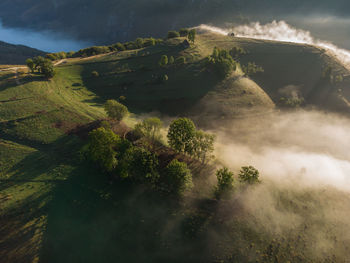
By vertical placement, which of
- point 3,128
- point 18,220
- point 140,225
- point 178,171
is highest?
point 3,128

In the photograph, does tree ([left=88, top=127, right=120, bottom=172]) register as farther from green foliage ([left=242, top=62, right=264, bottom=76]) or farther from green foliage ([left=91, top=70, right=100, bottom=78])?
green foliage ([left=242, top=62, right=264, bottom=76])

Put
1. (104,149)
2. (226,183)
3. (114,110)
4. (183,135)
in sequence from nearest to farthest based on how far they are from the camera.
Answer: (226,183), (104,149), (183,135), (114,110)

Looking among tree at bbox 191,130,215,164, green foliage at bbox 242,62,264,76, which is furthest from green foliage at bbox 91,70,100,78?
green foliage at bbox 242,62,264,76

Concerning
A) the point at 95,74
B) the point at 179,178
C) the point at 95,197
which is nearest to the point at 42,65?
the point at 95,74

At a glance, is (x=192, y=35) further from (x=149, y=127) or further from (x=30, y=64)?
(x=30, y=64)

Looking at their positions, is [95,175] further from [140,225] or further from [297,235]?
[297,235]

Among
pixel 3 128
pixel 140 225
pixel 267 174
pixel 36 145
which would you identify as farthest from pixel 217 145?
pixel 3 128

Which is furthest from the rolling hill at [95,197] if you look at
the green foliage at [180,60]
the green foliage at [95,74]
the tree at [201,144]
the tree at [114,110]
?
the green foliage at [180,60]
